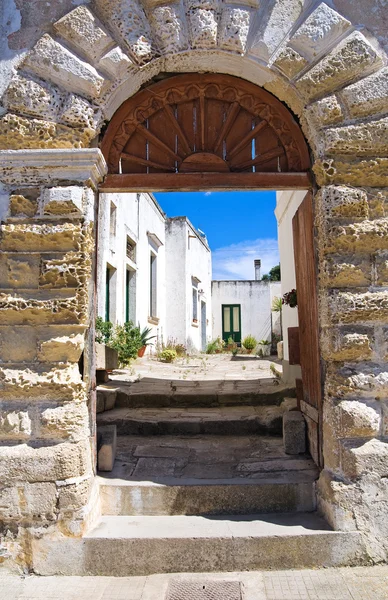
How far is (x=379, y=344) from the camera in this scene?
3.05 meters

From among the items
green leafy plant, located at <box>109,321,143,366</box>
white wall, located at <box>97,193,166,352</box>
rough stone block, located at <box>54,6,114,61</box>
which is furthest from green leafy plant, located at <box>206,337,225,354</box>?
rough stone block, located at <box>54,6,114,61</box>

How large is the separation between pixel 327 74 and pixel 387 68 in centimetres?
42

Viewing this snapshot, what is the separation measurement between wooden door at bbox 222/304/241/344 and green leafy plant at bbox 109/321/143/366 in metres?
14.5

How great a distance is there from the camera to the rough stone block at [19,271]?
3.03 meters

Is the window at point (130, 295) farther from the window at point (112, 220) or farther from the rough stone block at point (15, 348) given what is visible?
the rough stone block at point (15, 348)

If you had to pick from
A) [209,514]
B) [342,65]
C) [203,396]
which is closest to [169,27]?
[342,65]

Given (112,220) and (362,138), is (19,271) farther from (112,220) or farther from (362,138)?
(112,220)

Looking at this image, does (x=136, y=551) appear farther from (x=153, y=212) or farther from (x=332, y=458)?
(x=153, y=212)

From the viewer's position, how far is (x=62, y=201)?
309 centimetres

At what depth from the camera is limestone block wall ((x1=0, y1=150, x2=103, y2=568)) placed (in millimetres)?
2883

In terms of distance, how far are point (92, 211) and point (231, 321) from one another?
22.1m

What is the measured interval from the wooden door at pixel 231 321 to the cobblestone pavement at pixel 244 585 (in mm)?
22044

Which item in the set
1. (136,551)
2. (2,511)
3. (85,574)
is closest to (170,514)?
(136,551)

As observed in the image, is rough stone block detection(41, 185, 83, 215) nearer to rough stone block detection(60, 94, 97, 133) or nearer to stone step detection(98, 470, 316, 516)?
rough stone block detection(60, 94, 97, 133)
